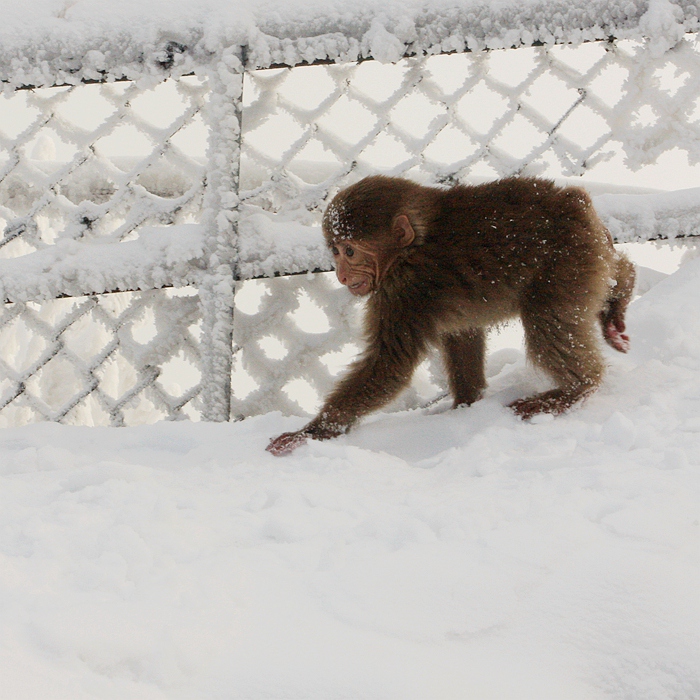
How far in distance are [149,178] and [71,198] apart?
33 cm

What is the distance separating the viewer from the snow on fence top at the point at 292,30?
225 cm

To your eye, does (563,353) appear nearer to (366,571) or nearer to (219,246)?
(366,571)

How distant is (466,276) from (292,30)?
3.64 feet

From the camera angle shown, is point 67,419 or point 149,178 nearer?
point 67,419

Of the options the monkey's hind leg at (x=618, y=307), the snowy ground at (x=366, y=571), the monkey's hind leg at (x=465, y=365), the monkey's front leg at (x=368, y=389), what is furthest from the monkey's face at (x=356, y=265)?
the monkey's hind leg at (x=618, y=307)

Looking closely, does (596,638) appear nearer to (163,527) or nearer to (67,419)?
(163,527)

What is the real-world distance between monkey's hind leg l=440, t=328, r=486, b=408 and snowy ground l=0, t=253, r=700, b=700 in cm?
44

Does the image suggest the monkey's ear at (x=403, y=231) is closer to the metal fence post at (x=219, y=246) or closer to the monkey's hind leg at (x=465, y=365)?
the monkey's hind leg at (x=465, y=365)

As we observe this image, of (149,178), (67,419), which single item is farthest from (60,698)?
(149,178)

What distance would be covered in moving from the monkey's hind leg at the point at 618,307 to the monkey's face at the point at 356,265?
0.74 meters

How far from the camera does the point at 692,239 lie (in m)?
2.44

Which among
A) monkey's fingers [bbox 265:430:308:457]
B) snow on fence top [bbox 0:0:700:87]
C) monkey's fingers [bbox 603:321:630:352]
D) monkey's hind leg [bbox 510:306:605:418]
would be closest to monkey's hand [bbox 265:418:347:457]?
monkey's fingers [bbox 265:430:308:457]

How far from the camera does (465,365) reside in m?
2.15

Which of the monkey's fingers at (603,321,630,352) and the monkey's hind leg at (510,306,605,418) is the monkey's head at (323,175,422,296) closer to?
the monkey's hind leg at (510,306,605,418)
